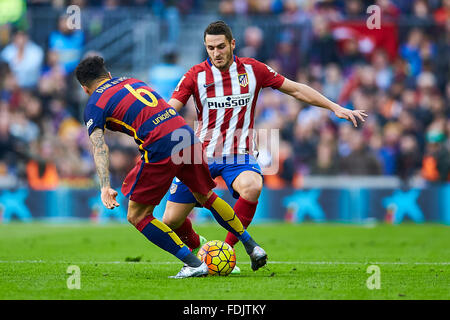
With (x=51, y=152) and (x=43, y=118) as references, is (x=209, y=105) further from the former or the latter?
(x=43, y=118)

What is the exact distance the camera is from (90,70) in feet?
24.6

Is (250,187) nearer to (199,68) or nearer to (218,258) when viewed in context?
(218,258)

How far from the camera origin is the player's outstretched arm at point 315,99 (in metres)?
8.33

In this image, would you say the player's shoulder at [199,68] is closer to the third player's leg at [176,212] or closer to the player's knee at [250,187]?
the player's knee at [250,187]

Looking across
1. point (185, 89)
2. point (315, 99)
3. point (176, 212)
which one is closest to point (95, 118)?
point (185, 89)

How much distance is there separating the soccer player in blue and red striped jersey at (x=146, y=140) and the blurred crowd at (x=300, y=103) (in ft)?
32.4

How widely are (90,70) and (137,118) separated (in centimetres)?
65

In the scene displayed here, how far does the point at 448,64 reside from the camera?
2017cm

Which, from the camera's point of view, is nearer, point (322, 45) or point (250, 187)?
point (250, 187)

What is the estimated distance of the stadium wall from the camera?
1703cm

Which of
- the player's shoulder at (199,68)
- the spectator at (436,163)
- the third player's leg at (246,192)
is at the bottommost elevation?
the third player's leg at (246,192)

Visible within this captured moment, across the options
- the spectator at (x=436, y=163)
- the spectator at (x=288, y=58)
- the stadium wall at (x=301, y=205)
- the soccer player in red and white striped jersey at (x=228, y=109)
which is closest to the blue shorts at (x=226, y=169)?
the soccer player in red and white striped jersey at (x=228, y=109)

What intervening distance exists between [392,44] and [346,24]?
→ 1383mm

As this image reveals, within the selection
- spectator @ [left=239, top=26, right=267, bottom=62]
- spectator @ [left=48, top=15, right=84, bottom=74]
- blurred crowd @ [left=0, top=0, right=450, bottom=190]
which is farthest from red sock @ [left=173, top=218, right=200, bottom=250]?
spectator @ [left=48, top=15, right=84, bottom=74]
